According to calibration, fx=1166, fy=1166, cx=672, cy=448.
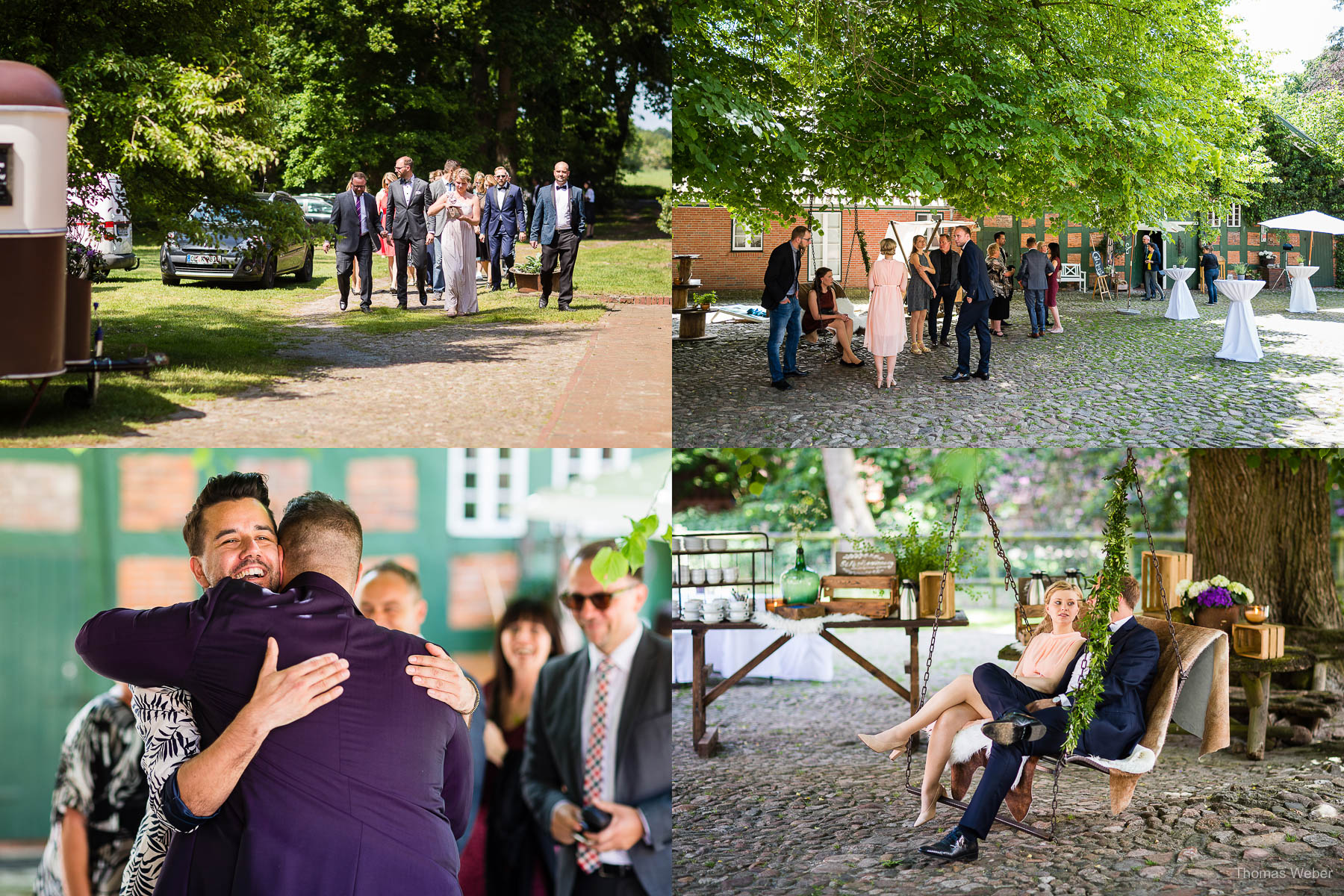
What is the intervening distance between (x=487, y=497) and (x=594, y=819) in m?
1.43

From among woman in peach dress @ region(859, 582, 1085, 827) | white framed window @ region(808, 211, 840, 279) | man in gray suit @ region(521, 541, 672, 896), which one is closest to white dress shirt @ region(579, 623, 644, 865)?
man in gray suit @ region(521, 541, 672, 896)

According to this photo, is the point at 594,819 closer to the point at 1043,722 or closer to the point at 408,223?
the point at 1043,722

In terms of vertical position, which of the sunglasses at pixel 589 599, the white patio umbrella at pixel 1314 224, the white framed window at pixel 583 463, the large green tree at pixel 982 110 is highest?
the large green tree at pixel 982 110

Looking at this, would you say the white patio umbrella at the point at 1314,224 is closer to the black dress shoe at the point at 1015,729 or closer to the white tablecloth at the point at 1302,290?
the white tablecloth at the point at 1302,290

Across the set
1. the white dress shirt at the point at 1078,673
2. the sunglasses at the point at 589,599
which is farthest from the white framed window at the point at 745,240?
the sunglasses at the point at 589,599

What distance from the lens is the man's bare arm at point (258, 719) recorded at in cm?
421

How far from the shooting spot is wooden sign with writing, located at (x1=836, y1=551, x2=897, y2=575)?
7848mm

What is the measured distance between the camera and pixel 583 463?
16.9 feet

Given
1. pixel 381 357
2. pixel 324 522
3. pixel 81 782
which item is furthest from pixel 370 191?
pixel 81 782

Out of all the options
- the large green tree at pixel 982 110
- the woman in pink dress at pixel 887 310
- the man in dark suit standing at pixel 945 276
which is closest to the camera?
the large green tree at pixel 982 110

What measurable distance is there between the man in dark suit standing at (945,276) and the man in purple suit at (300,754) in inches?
291

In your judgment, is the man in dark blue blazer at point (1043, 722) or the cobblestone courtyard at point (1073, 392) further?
the cobblestone courtyard at point (1073, 392)

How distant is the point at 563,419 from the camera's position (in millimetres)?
6129

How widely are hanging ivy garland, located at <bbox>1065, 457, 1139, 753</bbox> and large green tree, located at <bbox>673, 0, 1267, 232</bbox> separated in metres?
3.85
